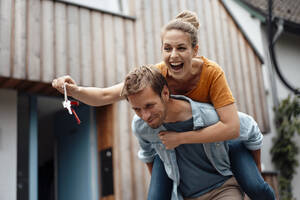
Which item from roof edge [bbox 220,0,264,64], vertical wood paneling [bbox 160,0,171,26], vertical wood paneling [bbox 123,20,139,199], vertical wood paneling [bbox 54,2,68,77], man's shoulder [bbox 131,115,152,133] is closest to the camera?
man's shoulder [bbox 131,115,152,133]

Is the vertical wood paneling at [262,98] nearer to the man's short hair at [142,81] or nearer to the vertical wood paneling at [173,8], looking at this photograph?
the vertical wood paneling at [173,8]

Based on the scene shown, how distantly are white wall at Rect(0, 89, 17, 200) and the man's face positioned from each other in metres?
3.18

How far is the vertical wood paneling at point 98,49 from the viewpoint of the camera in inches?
228

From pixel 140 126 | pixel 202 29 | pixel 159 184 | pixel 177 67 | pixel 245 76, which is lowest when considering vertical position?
pixel 159 184

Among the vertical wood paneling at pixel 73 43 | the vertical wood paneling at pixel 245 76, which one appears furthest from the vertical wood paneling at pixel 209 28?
the vertical wood paneling at pixel 73 43

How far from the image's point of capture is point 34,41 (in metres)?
5.39

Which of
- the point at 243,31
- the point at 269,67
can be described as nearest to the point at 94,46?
the point at 243,31

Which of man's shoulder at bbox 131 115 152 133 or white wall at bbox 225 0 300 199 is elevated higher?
white wall at bbox 225 0 300 199

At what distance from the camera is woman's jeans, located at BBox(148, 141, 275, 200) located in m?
2.81

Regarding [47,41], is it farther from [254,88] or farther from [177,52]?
[254,88]

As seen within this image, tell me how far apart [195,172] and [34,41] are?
10.4 ft

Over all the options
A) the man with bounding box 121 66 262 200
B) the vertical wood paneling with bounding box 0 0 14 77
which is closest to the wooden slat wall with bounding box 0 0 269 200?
the vertical wood paneling with bounding box 0 0 14 77

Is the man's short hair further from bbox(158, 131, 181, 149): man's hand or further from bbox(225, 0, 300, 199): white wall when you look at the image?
bbox(225, 0, 300, 199): white wall

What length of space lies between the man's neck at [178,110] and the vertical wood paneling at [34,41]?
2948mm
